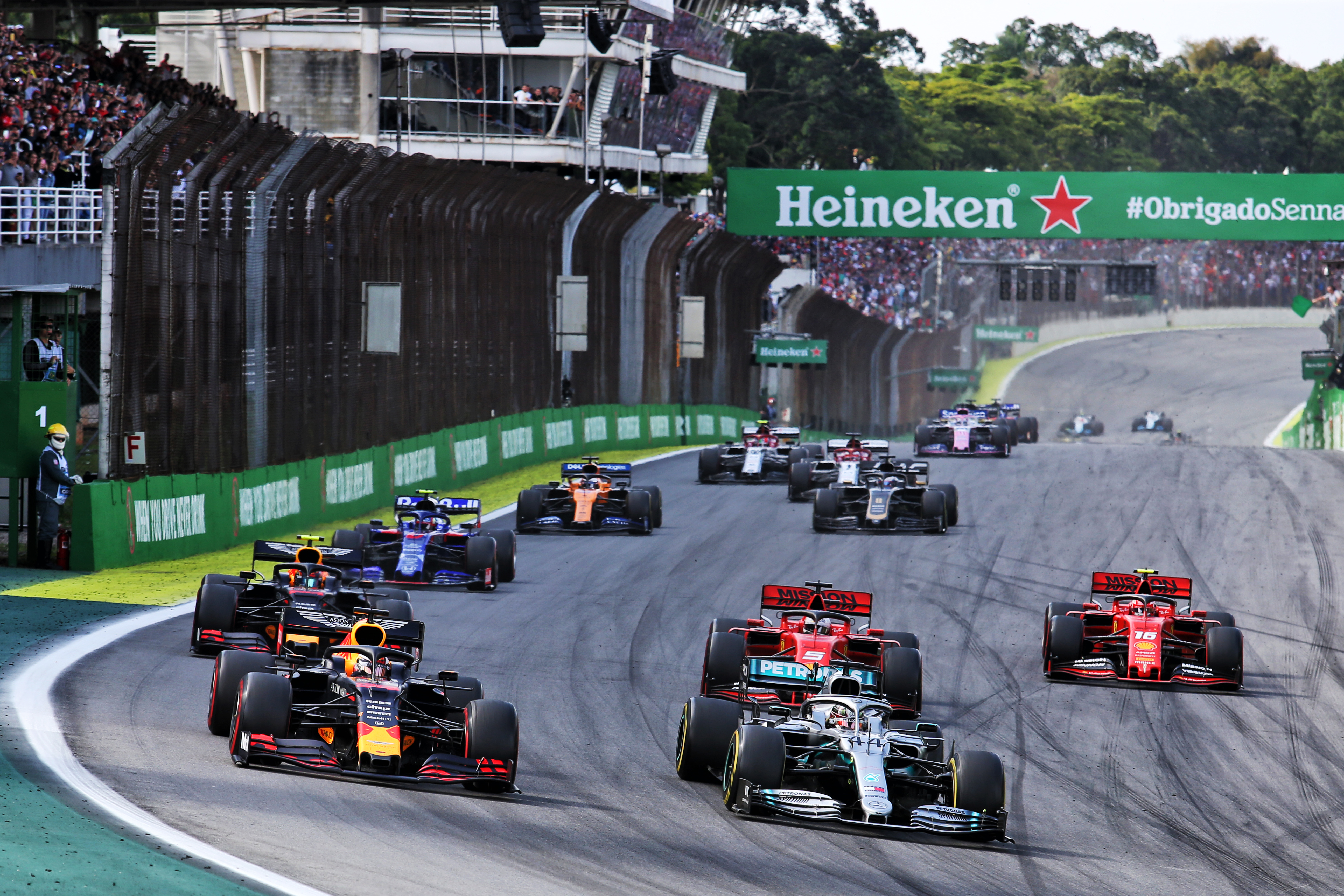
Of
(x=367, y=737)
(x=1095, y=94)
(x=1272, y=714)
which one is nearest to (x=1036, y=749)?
→ (x=1272, y=714)

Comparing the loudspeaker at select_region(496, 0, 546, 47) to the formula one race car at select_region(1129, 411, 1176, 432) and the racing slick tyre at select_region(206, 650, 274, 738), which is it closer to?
the racing slick tyre at select_region(206, 650, 274, 738)

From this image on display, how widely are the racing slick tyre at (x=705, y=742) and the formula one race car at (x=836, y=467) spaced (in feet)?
49.0

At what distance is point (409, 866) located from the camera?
802cm

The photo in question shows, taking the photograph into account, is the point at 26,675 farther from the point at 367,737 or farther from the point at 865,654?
the point at 865,654

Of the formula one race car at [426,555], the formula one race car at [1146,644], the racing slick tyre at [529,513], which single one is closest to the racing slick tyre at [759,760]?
the formula one race car at [1146,644]

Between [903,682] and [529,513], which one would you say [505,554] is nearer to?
[529,513]

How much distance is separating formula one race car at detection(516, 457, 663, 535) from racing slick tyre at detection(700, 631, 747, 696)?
9345 mm

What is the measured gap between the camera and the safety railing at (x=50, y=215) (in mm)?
23906

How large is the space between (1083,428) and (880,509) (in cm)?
5019

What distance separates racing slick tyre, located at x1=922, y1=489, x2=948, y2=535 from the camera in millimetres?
22641

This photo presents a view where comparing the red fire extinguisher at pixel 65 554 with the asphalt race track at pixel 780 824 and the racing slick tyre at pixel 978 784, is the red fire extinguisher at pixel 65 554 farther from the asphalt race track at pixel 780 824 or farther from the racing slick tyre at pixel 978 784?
the racing slick tyre at pixel 978 784

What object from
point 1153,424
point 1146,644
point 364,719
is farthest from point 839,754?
point 1153,424

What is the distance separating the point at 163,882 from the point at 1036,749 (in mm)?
6345

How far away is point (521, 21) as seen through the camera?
63.1 ft
